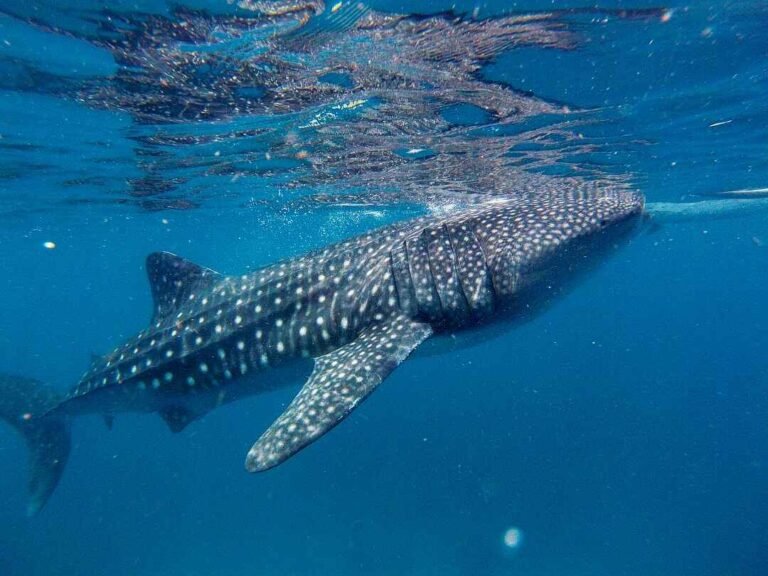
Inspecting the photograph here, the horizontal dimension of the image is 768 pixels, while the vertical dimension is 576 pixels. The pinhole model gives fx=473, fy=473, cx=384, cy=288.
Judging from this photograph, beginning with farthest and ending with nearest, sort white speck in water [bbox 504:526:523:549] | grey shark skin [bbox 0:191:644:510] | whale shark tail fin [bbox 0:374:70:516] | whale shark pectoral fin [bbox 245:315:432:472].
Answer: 1. white speck in water [bbox 504:526:523:549]
2. whale shark tail fin [bbox 0:374:70:516]
3. grey shark skin [bbox 0:191:644:510]
4. whale shark pectoral fin [bbox 245:315:432:472]

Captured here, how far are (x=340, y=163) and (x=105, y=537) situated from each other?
18.9 m

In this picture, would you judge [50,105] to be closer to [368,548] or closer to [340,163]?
[340,163]

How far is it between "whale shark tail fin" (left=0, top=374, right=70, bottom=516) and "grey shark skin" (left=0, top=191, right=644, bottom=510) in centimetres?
174

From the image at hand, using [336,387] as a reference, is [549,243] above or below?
above

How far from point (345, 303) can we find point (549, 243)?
110 inches

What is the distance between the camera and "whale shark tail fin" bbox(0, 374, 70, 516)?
29.7ft

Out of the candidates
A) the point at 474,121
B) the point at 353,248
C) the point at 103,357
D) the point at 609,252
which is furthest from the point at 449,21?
the point at 103,357

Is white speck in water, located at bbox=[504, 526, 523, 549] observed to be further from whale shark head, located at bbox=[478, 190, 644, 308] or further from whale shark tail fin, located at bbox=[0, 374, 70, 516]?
whale shark tail fin, located at bbox=[0, 374, 70, 516]

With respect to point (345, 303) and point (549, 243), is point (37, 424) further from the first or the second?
point (549, 243)

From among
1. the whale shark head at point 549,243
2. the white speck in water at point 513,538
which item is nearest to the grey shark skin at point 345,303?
the whale shark head at point 549,243

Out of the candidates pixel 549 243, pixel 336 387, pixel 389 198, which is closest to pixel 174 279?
pixel 336 387

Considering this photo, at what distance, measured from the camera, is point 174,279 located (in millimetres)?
8039

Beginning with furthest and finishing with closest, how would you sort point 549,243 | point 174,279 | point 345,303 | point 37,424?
point 37,424 < point 174,279 < point 345,303 < point 549,243

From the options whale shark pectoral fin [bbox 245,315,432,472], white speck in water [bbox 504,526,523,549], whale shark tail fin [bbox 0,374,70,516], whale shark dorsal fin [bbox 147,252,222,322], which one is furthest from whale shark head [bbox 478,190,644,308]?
white speck in water [bbox 504,526,523,549]
